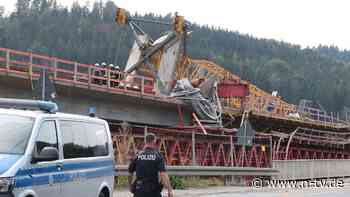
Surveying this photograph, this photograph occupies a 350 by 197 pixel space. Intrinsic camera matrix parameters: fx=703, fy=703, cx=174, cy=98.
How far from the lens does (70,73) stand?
110 ft

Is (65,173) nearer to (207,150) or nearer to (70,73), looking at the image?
(70,73)

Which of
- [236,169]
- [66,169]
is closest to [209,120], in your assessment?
[236,169]

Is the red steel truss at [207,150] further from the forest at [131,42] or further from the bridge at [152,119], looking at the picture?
the forest at [131,42]

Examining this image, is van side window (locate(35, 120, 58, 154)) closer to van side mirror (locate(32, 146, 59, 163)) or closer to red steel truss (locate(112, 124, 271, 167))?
van side mirror (locate(32, 146, 59, 163))

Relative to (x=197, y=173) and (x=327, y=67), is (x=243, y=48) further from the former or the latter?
(x=197, y=173)

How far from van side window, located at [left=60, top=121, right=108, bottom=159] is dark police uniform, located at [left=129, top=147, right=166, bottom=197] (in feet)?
4.17

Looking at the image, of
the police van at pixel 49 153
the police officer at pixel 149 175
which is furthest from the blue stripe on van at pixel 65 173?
the police officer at pixel 149 175

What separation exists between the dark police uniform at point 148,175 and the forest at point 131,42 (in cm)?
11616

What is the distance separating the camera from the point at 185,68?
159 ft

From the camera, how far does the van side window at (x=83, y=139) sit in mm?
10992

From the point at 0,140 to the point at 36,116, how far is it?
0.74 m

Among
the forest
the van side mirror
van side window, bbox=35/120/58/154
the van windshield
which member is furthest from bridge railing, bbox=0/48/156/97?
the forest

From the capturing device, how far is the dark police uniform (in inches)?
400

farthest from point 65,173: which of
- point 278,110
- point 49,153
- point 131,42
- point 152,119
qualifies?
point 131,42
